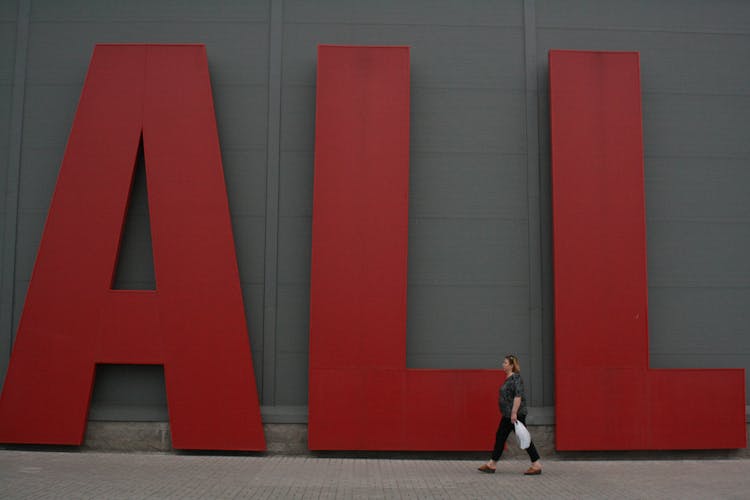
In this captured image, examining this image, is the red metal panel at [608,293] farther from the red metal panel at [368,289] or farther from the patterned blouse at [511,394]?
the patterned blouse at [511,394]

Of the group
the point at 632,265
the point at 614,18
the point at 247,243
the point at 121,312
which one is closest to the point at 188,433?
the point at 121,312

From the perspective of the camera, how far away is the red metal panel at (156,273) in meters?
10.3

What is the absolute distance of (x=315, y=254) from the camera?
10453 mm

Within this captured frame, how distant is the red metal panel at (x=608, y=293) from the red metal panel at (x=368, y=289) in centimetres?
146

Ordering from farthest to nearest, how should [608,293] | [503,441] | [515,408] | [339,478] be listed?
1. [608,293]
2. [503,441]
3. [515,408]
4. [339,478]

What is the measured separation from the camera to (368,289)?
10430 mm

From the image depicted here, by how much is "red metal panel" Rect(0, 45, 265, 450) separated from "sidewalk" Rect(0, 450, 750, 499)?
0.66 m

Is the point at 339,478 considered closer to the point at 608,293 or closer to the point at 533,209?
the point at 608,293

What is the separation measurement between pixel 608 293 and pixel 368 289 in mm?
3698

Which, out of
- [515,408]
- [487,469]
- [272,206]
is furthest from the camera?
[272,206]

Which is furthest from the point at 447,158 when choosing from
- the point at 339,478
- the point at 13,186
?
Result: the point at 13,186

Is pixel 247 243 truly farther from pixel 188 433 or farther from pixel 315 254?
pixel 188 433

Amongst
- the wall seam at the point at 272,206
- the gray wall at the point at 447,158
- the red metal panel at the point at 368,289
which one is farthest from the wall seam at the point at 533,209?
the wall seam at the point at 272,206

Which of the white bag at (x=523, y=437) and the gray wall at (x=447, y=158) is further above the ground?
the gray wall at (x=447, y=158)
